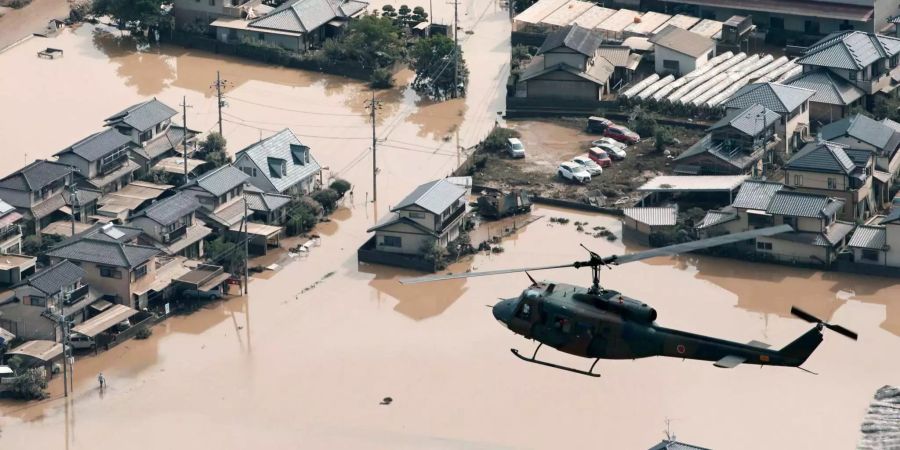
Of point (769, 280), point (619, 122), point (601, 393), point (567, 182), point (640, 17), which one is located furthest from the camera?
point (640, 17)

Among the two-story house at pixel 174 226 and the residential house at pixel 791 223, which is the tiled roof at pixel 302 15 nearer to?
the two-story house at pixel 174 226

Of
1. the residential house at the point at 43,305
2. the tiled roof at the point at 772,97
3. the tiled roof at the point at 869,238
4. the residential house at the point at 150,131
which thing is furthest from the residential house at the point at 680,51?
the residential house at the point at 43,305

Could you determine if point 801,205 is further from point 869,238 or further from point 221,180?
point 221,180

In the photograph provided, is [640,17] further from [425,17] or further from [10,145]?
[10,145]

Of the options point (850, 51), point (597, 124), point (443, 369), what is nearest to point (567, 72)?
point (597, 124)

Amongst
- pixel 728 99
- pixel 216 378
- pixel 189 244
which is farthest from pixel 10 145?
pixel 728 99

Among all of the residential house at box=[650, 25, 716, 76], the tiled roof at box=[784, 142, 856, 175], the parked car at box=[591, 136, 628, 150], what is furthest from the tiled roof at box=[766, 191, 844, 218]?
the residential house at box=[650, 25, 716, 76]
